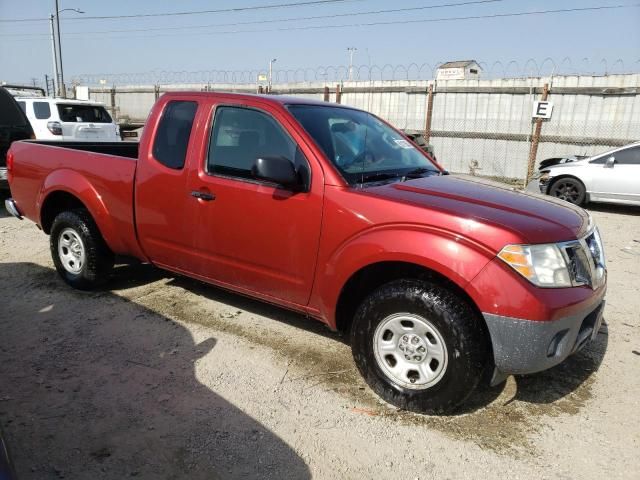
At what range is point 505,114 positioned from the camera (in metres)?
14.3

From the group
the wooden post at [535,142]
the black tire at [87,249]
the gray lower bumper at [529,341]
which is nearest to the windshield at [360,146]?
the gray lower bumper at [529,341]

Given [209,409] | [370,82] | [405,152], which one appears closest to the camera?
[209,409]

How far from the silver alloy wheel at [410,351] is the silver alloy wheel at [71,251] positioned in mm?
3081

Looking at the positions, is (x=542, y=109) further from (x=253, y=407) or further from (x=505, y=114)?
(x=253, y=407)

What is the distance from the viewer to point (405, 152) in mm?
4004

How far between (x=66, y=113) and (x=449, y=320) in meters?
12.3

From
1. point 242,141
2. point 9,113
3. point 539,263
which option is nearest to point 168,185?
point 242,141

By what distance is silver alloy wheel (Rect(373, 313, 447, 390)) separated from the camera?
289 cm

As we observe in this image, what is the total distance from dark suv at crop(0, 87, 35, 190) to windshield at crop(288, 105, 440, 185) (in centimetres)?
655

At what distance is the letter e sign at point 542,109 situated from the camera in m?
13.1

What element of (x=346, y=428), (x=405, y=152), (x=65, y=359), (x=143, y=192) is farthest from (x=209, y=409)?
(x=405, y=152)

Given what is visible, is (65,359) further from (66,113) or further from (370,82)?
(370,82)

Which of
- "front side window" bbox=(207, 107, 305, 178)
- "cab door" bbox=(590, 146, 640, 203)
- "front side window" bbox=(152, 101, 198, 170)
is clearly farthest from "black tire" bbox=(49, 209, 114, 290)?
"cab door" bbox=(590, 146, 640, 203)

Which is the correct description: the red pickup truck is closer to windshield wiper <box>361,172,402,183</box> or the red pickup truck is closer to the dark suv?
windshield wiper <box>361,172,402,183</box>
